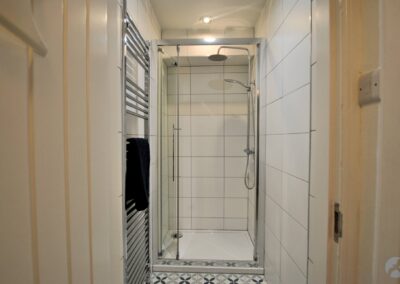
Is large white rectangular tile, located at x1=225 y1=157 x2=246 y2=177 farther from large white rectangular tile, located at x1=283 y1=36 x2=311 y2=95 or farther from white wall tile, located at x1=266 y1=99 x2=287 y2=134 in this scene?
large white rectangular tile, located at x1=283 y1=36 x2=311 y2=95

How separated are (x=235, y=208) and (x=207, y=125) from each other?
3.79 ft

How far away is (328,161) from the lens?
708 mm

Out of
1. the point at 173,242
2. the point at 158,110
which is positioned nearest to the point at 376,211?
the point at 158,110

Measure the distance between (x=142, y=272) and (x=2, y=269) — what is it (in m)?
1.54

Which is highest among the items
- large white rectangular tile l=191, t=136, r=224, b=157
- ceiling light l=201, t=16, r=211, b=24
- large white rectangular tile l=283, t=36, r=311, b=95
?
ceiling light l=201, t=16, r=211, b=24

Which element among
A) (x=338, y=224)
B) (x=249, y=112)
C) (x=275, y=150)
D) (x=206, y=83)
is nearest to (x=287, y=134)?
(x=275, y=150)

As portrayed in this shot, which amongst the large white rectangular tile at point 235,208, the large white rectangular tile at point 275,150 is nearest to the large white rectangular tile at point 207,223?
the large white rectangular tile at point 235,208

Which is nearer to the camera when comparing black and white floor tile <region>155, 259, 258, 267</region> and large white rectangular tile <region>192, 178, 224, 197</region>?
black and white floor tile <region>155, 259, 258, 267</region>

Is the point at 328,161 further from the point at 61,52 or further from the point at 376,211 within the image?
the point at 61,52

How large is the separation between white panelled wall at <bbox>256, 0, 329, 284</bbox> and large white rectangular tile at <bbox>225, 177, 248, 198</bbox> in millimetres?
904

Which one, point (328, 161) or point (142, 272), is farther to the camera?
A: point (142, 272)

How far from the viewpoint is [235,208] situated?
9.01 ft

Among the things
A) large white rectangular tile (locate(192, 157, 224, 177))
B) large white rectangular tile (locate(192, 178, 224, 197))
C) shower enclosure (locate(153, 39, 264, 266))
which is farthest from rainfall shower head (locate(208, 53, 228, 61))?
large white rectangular tile (locate(192, 178, 224, 197))

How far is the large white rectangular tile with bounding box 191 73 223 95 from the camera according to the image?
2711 millimetres
